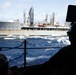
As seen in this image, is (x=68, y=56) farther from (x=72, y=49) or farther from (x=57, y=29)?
(x=57, y=29)

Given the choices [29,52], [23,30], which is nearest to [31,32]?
[23,30]

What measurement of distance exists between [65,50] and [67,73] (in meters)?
0.25

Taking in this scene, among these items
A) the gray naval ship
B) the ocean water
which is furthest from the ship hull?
the ocean water

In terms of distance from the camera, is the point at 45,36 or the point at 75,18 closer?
the point at 75,18

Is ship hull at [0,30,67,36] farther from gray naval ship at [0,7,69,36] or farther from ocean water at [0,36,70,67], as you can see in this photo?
ocean water at [0,36,70,67]

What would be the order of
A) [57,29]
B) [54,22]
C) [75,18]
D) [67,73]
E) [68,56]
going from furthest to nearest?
[54,22] < [57,29] < [75,18] < [68,56] < [67,73]

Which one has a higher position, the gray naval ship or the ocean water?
the ocean water

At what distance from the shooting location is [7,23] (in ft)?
213

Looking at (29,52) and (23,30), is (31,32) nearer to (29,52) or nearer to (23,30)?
(23,30)

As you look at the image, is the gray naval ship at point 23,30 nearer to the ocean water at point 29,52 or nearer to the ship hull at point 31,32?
the ship hull at point 31,32

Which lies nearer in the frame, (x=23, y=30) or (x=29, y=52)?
(x=29, y=52)

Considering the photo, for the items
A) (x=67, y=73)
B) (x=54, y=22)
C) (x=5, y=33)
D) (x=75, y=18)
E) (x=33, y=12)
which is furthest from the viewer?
(x=54, y=22)

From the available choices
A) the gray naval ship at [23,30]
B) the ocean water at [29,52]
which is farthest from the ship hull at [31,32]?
the ocean water at [29,52]

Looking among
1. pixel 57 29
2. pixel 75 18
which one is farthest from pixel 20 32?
pixel 75 18
